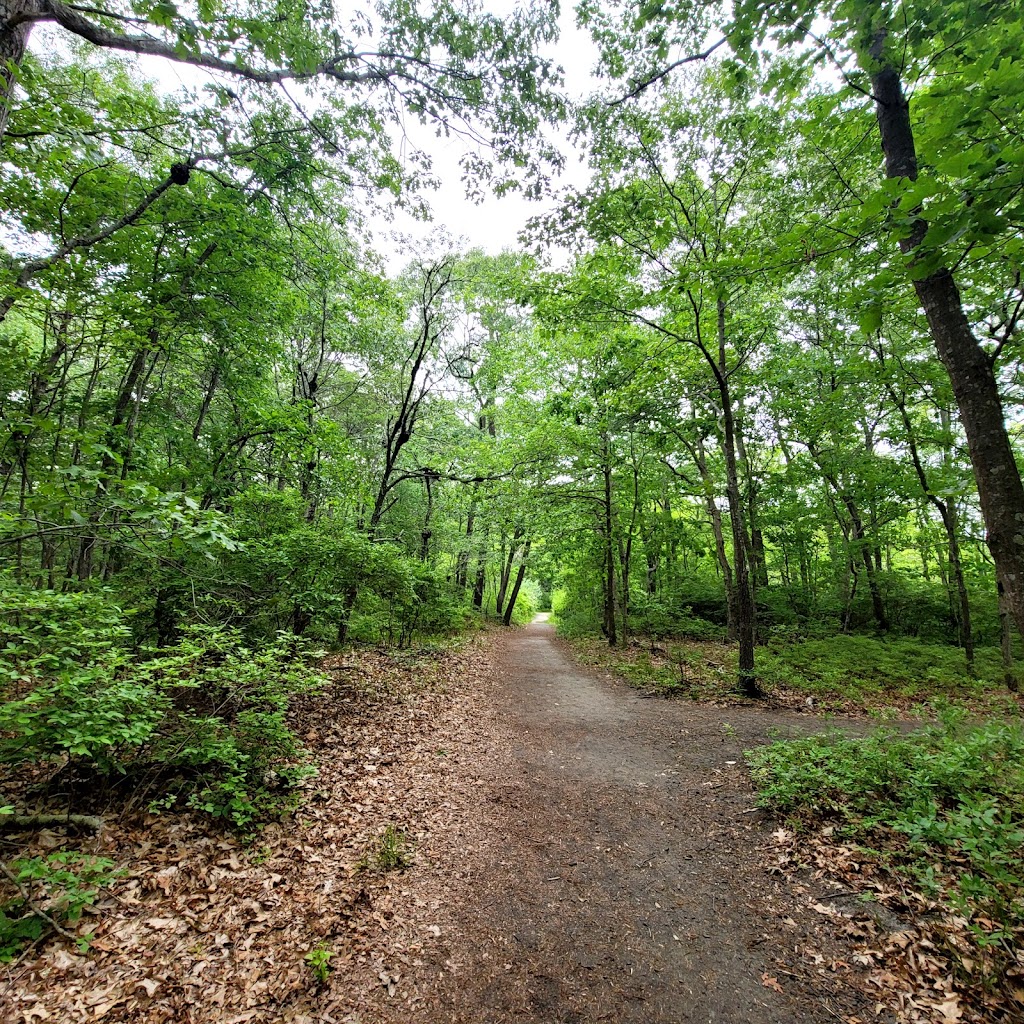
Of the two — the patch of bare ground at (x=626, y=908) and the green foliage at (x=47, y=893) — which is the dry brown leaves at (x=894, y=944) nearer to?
the patch of bare ground at (x=626, y=908)

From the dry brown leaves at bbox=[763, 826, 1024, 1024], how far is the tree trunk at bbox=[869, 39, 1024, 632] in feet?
6.55

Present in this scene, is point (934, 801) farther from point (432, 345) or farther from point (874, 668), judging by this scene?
point (432, 345)

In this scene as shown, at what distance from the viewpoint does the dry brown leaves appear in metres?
2.29

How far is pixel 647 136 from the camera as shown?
733 cm

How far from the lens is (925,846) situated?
3.25 m

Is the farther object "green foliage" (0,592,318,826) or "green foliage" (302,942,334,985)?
"green foliage" (0,592,318,826)

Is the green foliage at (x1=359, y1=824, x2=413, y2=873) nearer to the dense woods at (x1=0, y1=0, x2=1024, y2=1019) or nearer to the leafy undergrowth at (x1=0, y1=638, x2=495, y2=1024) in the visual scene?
the leafy undergrowth at (x1=0, y1=638, x2=495, y2=1024)

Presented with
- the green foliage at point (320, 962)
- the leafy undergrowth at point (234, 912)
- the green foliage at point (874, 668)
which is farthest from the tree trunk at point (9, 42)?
the green foliage at point (874, 668)

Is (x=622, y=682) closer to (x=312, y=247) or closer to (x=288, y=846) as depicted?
(x=288, y=846)

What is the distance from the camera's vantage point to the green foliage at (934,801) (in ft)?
9.02

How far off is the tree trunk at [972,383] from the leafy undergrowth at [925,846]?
173 centimetres

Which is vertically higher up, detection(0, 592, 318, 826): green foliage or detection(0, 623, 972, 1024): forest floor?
detection(0, 592, 318, 826): green foliage

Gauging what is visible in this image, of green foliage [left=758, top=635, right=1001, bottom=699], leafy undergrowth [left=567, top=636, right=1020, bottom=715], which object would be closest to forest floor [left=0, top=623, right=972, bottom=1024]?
leafy undergrowth [left=567, top=636, right=1020, bottom=715]

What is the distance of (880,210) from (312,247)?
9.72 metres
